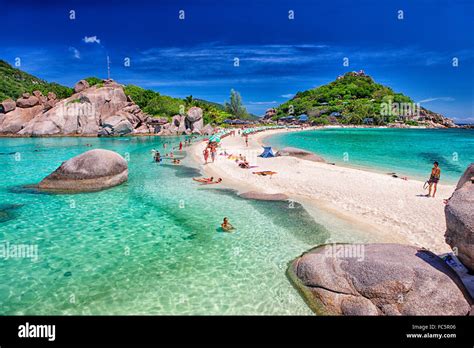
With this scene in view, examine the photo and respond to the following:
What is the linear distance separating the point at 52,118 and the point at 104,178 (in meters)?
61.0

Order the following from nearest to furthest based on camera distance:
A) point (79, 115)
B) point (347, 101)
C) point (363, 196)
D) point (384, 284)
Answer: point (384, 284) → point (363, 196) → point (79, 115) → point (347, 101)

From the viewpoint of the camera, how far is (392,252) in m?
6.84

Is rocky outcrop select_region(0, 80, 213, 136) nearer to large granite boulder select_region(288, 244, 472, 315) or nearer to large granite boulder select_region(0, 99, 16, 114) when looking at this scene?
large granite boulder select_region(0, 99, 16, 114)

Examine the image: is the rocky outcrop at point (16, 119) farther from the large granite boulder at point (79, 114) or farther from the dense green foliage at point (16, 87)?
the dense green foliage at point (16, 87)

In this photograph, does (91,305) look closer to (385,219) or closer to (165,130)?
(385,219)

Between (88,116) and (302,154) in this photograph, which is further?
(88,116)

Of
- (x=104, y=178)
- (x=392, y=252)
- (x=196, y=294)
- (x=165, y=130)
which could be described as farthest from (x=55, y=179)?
(x=165, y=130)

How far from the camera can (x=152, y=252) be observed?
9.32m

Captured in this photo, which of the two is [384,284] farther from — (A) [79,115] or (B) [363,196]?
(A) [79,115]

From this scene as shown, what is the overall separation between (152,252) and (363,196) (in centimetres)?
1085

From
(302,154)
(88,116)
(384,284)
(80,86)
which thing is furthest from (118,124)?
(384,284)

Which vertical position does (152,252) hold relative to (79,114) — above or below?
below

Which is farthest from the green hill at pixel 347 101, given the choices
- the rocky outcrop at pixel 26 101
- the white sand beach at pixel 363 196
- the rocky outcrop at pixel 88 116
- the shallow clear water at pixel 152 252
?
the shallow clear water at pixel 152 252

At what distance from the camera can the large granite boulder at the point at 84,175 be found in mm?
16812
